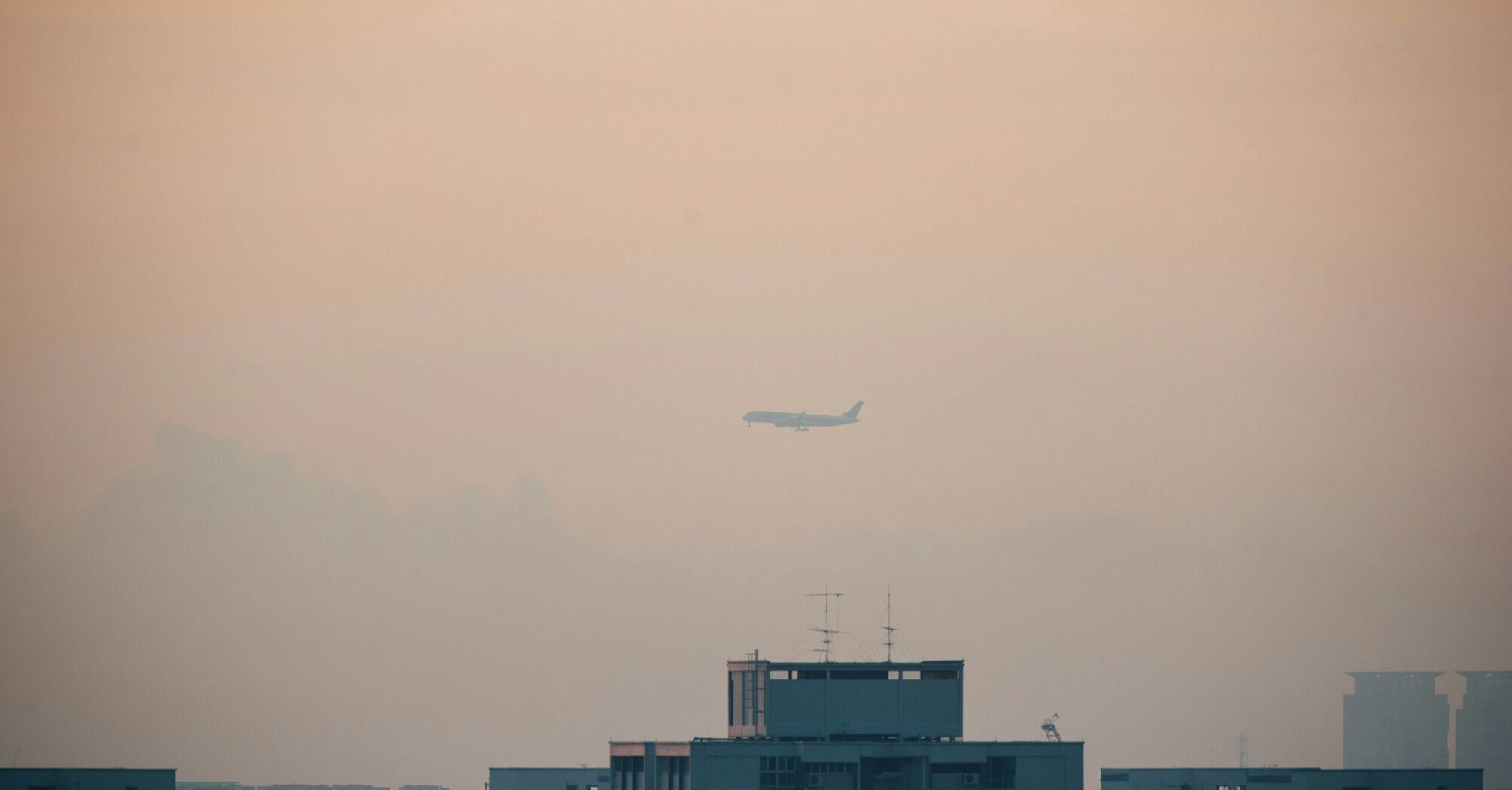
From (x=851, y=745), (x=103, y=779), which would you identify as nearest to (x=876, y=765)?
(x=851, y=745)

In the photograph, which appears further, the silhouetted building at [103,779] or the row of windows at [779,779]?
A: the silhouetted building at [103,779]

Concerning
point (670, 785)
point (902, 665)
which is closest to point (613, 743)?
point (670, 785)

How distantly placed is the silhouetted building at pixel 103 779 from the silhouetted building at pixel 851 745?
2135 inches

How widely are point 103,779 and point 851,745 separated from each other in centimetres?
7351

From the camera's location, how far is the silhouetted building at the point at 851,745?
15025 cm

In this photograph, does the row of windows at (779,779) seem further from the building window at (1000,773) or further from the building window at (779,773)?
the building window at (1000,773)

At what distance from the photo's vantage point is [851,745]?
15062 centimetres

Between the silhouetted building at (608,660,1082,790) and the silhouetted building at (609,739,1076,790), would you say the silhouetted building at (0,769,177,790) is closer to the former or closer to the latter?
the silhouetted building at (608,660,1082,790)

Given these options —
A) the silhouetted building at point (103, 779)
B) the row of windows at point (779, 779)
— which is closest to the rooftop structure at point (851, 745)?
the row of windows at point (779, 779)

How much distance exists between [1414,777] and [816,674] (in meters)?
66.5

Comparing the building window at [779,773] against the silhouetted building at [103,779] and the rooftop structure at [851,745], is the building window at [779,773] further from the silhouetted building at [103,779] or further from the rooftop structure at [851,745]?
the silhouetted building at [103,779]

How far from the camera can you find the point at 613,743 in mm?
164625

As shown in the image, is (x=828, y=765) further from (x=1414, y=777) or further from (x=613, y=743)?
(x=1414, y=777)

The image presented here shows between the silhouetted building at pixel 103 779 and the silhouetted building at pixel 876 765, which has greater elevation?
the silhouetted building at pixel 876 765
